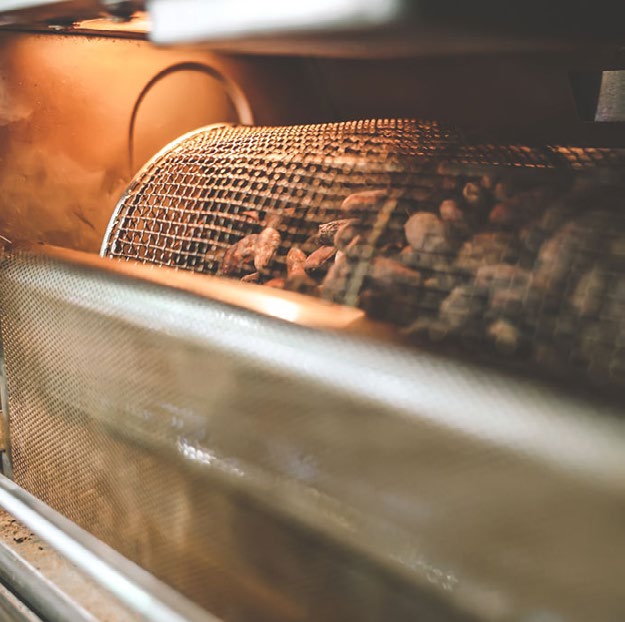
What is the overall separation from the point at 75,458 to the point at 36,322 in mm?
283

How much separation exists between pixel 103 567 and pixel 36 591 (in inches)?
6.4

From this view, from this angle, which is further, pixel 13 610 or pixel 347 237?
pixel 347 237

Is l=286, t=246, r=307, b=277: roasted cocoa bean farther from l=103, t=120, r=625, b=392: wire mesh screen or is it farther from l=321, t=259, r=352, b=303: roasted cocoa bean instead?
l=321, t=259, r=352, b=303: roasted cocoa bean

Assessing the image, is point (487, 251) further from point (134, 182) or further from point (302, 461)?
point (134, 182)

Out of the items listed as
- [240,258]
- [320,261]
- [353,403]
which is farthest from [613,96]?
[353,403]

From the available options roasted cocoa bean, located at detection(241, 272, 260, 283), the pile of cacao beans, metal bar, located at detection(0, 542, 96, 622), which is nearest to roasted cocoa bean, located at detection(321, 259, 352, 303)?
the pile of cacao beans

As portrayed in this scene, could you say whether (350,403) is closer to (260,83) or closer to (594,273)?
(594,273)

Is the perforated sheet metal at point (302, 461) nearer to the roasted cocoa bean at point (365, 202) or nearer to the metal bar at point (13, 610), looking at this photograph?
the metal bar at point (13, 610)

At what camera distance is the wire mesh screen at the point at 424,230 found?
0.87 m

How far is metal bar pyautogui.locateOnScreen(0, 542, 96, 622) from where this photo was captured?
3.40ft

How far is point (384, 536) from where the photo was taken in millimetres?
803

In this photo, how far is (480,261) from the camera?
1.01 m

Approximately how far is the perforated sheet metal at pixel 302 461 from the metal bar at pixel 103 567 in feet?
0.24

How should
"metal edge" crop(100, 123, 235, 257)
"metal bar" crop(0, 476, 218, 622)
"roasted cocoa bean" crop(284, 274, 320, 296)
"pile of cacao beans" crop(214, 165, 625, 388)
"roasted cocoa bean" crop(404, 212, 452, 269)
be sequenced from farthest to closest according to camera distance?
"metal edge" crop(100, 123, 235, 257), "roasted cocoa bean" crop(284, 274, 320, 296), "roasted cocoa bean" crop(404, 212, 452, 269), "metal bar" crop(0, 476, 218, 622), "pile of cacao beans" crop(214, 165, 625, 388)
